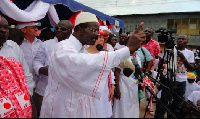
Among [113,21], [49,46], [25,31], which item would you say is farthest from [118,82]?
[113,21]

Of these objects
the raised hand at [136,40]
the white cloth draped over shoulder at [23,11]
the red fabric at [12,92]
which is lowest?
the red fabric at [12,92]

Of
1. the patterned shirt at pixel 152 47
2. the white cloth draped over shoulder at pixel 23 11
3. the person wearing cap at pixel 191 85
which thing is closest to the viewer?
the white cloth draped over shoulder at pixel 23 11

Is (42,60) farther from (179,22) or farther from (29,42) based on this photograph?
(179,22)

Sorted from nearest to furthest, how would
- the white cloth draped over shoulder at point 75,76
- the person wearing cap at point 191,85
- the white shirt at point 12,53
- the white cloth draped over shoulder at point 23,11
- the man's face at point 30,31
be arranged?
the white cloth draped over shoulder at point 75,76 < the white shirt at point 12,53 < the white cloth draped over shoulder at point 23,11 < the man's face at point 30,31 < the person wearing cap at point 191,85

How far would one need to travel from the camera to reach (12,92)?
1835 mm

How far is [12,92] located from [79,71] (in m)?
0.73

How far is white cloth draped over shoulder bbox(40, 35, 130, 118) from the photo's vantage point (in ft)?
5.05

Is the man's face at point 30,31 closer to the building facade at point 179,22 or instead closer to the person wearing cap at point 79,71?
the person wearing cap at point 79,71

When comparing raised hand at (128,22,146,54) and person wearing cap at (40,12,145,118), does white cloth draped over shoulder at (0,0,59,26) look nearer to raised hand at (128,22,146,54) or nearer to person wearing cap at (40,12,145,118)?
person wearing cap at (40,12,145,118)

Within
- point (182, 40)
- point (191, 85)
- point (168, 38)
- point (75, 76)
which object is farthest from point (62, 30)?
→ point (191, 85)

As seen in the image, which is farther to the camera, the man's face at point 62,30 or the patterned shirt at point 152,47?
the patterned shirt at point 152,47

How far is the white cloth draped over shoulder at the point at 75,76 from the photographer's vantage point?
1539mm

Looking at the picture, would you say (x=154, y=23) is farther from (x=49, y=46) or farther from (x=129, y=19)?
(x=49, y=46)

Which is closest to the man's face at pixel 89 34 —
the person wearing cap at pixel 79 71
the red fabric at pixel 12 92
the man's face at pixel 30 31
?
the person wearing cap at pixel 79 71
